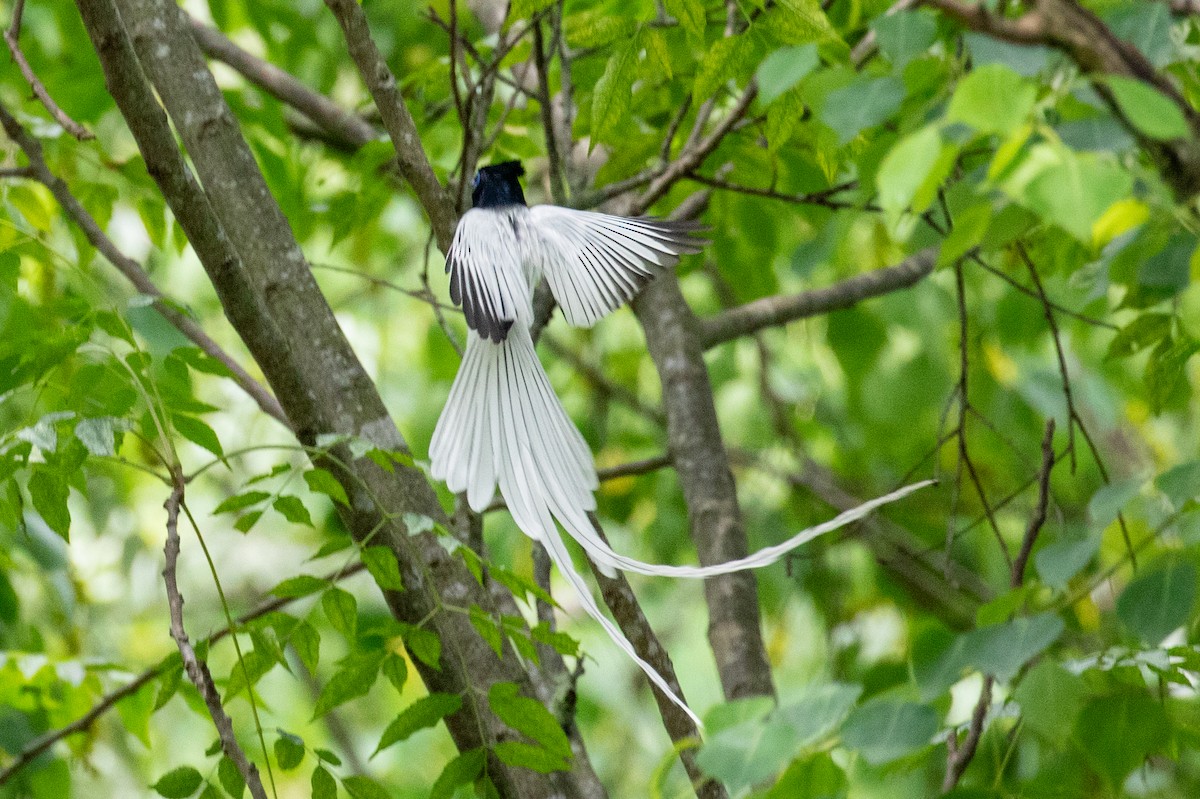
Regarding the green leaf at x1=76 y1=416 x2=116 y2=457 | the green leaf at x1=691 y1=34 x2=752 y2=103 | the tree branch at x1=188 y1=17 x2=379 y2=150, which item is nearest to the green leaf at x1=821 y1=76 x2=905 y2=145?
the green leaf at x1=691 y1=34 x2=752 y2=103

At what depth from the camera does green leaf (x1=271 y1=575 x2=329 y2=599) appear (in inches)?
67.4

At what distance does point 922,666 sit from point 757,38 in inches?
37.9

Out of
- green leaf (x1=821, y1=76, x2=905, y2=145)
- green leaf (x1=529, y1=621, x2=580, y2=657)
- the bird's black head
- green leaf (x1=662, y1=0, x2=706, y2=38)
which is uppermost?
the bird's black head

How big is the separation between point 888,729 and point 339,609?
0.86m

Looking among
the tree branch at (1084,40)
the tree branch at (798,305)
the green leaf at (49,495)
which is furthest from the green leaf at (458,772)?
the tree branch at (798,305)

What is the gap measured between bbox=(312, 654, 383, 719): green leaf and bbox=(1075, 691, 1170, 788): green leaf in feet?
3.08

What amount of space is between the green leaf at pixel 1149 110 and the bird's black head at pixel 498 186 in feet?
4.45

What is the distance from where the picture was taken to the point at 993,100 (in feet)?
3.48

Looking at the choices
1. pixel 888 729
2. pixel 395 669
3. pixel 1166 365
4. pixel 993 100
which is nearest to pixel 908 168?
pixel 993 100

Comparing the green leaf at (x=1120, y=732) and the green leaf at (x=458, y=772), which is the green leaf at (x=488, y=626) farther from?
the green leaf at (x=1120, y=732)

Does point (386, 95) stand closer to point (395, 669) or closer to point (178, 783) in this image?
point (395, 669)

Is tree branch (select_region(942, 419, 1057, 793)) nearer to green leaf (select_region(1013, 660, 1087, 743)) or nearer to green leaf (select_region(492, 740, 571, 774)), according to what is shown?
green leaf (select_region(1013, 660, 1087, 743))

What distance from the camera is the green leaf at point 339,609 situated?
172 cm

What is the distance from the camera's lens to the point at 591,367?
4.14m
